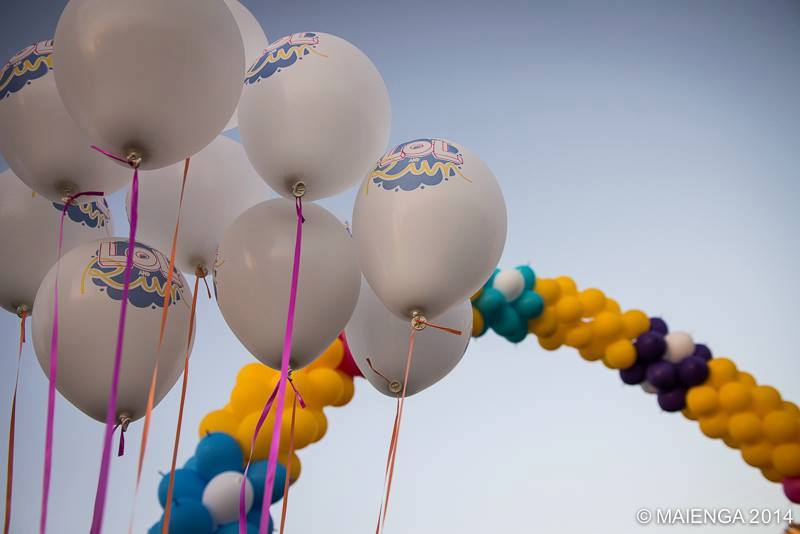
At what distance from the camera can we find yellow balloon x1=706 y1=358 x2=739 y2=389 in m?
2.88

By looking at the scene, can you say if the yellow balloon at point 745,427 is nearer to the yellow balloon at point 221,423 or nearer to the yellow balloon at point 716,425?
the yellow balloon at point 716,425

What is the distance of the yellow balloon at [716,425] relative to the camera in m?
2.85

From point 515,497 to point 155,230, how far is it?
8.14 feet

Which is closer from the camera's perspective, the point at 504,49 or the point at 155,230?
the point at 155,230

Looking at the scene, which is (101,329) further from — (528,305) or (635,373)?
(635,373)

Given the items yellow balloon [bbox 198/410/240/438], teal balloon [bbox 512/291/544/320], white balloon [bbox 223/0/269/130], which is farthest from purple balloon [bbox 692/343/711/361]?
white balloon [bbox 223/0/269/130]

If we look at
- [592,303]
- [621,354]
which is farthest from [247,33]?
[621,354]

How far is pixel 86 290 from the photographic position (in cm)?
132

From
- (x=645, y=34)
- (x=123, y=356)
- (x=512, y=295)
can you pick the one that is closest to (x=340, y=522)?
(x=512, y=295)

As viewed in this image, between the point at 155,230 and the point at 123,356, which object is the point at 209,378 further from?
the point at 123,356

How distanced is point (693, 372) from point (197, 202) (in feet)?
6.80

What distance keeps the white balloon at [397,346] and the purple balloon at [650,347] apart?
1.53m

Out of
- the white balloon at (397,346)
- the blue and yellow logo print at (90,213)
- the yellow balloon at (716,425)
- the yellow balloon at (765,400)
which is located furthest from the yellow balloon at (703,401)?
the blue and yellow logo print at (90,213)

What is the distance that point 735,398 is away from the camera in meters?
2.81
